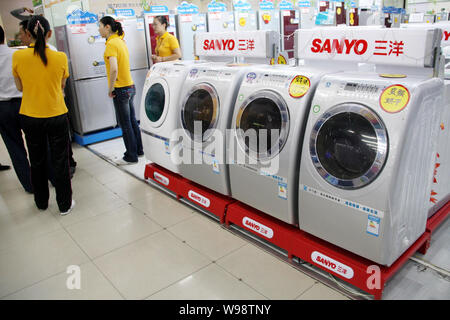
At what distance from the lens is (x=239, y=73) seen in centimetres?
289

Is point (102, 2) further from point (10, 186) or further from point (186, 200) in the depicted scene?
point (186, 200)

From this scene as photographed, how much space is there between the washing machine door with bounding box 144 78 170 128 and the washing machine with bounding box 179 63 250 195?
24cm

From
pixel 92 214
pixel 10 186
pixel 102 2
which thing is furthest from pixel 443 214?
pixel 102 2

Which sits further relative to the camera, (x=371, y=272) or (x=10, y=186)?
(x=10, y=186)

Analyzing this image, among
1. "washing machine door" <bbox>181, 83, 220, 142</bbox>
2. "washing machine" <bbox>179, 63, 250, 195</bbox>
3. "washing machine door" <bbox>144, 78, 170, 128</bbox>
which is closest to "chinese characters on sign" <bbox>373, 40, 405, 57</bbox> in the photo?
"washing machine" <bbox>179, 63, 250, 195</bbox>

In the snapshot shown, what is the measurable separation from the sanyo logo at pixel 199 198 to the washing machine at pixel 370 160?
1.07m

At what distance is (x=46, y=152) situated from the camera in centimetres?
329

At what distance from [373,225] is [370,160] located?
1.24 feet

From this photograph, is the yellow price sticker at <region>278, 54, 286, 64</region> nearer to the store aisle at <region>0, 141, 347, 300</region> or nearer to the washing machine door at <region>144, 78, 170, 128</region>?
the washing machine door at <region>144, 78, 170, 128</region>

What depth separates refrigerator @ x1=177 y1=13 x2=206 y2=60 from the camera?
6266 mm

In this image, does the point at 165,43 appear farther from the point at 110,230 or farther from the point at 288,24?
the point at 288,24

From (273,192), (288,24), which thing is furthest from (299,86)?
(288,24)

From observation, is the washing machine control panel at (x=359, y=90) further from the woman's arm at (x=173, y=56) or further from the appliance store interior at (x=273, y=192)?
the woman's arm at (x=173, y=56)
